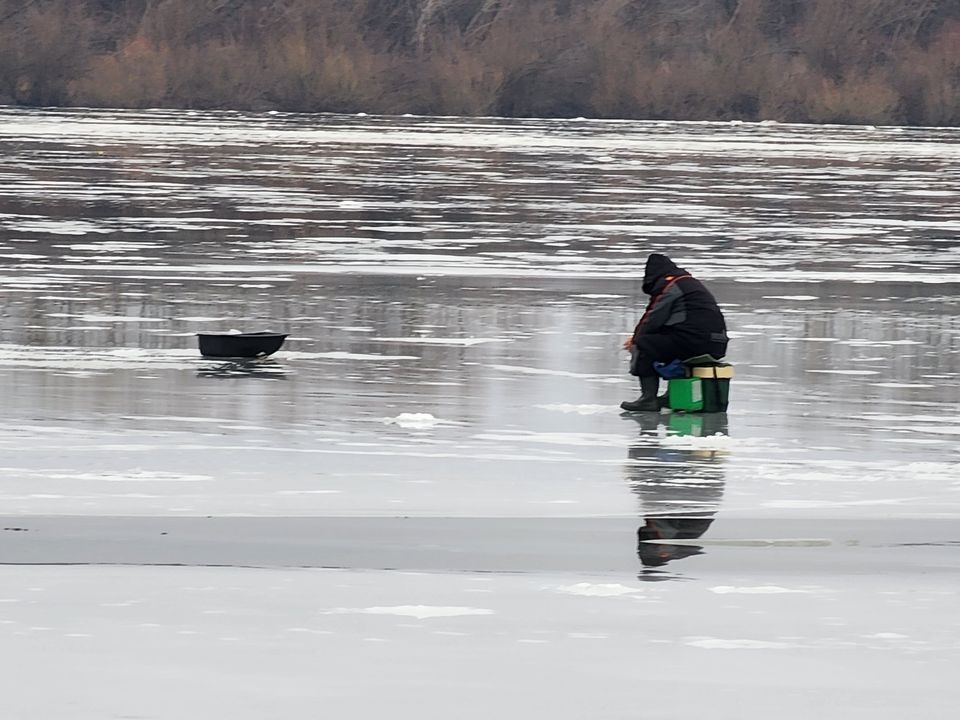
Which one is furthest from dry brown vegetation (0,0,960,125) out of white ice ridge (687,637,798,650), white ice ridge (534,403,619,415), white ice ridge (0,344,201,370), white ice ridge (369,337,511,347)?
white ice ridge (687,637,798,650)

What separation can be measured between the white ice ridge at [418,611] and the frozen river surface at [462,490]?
2 cm

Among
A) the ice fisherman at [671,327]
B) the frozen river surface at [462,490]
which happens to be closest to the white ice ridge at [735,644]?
the frozen river surface at [462,490]

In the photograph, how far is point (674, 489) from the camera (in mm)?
8945

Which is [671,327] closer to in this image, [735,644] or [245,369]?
[245,369]

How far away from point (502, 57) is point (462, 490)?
7897cm

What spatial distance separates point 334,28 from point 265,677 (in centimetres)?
9494

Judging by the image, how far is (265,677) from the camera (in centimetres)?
587

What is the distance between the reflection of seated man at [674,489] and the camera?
7.80 meters

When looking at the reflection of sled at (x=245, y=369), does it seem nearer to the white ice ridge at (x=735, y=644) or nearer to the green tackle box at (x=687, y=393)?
the green tackle box at (x=687, y=393)

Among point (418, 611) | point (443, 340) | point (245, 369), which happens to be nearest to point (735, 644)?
point (418, 611)

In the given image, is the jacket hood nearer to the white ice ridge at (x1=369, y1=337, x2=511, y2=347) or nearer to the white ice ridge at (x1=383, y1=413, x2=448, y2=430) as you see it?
the white ice ridge at (x1=383, y1=413, x2=448, y2=430)

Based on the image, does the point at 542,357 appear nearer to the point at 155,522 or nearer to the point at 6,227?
the point at 155,522

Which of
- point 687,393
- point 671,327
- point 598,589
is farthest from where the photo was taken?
point 671,327

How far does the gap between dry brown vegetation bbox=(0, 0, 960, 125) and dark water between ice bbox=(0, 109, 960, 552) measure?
158 feet
